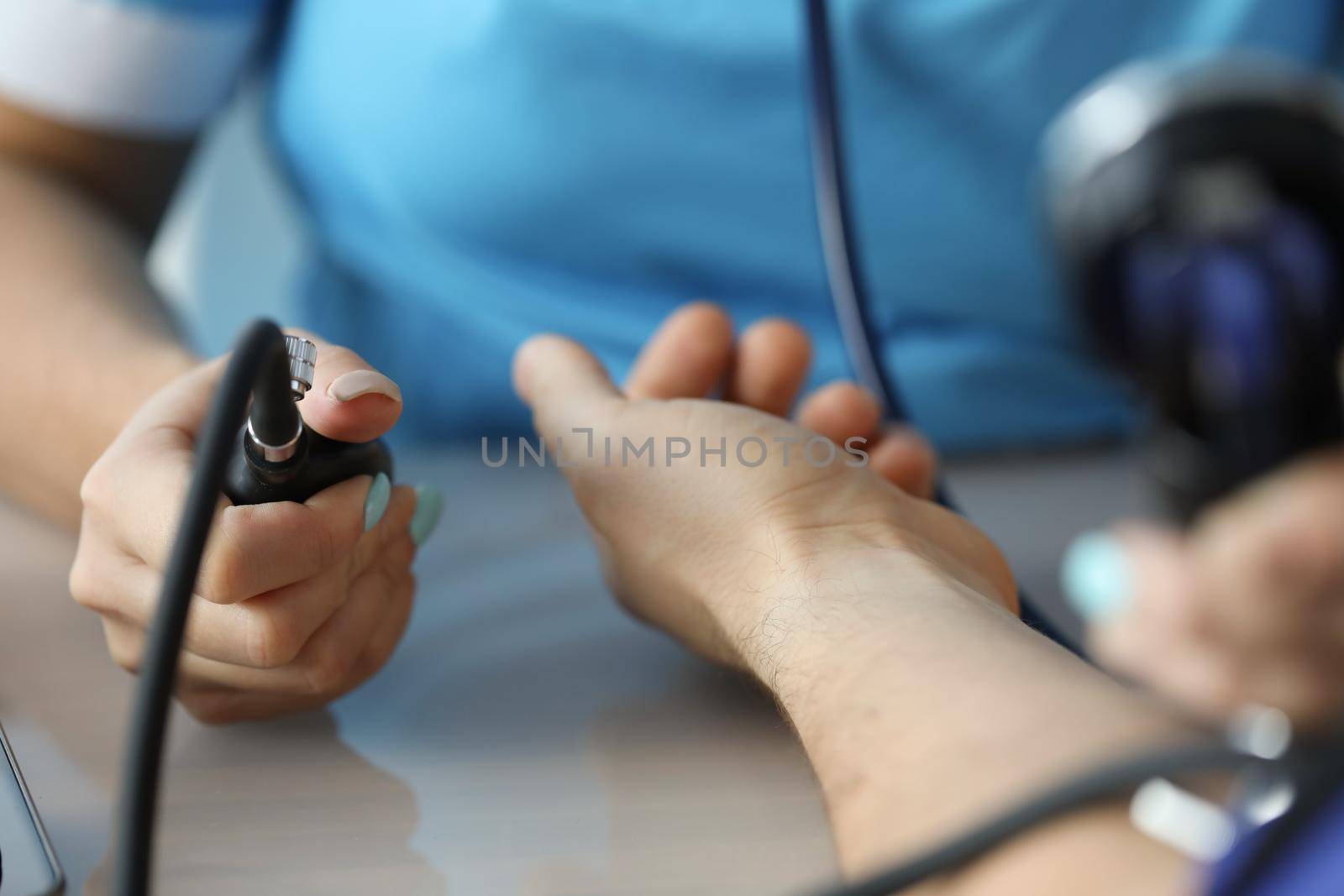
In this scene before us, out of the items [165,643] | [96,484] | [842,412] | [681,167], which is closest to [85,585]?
[96,484]

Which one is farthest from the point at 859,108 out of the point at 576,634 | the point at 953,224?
the point at 576,634

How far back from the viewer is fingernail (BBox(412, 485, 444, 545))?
0.34 meters

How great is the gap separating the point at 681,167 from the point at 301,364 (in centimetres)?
35

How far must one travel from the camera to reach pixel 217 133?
0.64m

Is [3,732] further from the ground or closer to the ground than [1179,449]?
closer to the ground

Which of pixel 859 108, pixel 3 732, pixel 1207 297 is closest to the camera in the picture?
pixel 1207 297

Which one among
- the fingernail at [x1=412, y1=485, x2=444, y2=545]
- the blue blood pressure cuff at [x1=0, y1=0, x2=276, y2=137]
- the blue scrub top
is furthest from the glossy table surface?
the blue blood pressure cuff at [x1=0, y1=0, x2=276, y2=137]

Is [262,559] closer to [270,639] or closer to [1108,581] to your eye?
[270,639]

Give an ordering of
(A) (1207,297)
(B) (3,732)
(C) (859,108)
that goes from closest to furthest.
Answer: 1. (A) (1207,297)
2. (B) (3,732)
3. (C) (859,108)

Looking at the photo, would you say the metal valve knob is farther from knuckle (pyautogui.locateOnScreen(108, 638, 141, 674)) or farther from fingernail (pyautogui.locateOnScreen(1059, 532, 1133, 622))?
fingernail (pyautogui.locateOnScreen(1059, 532, 1133, 622))

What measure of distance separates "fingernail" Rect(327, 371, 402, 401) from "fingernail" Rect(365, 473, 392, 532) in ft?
0.09

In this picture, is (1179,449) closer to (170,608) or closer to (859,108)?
(170,608)

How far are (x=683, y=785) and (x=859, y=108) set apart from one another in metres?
0.36

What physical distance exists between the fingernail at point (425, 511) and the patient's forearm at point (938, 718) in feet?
0.35
